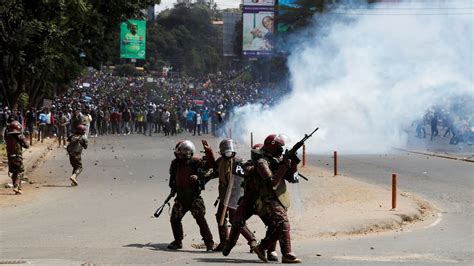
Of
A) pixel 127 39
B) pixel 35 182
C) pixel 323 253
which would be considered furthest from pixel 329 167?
pixel 127 39

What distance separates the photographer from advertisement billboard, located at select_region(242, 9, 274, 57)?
55.6 metres

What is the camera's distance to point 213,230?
13852mm

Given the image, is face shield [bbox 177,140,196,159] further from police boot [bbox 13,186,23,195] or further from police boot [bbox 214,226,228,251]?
police boot [bbox 13,186,23,195]

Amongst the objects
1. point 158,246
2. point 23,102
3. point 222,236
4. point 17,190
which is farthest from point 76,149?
point 23,102

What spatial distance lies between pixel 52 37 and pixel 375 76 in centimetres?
1551

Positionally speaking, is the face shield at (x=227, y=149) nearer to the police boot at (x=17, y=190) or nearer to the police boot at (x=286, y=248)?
the police boot at (x=286, y=248)

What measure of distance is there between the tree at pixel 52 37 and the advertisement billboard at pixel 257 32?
39.9ft

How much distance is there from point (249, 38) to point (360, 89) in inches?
721

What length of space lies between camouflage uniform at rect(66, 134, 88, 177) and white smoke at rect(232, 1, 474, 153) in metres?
16.0

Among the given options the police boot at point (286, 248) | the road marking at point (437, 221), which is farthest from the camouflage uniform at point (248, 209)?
the road marking at point (437, 221)

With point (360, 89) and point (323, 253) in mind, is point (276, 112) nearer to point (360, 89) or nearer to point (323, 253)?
point (360, 89)

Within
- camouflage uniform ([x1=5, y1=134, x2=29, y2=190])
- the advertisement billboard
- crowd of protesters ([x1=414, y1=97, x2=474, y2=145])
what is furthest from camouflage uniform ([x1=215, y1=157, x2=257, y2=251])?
the advertisement billboard

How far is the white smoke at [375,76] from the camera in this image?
118 ft

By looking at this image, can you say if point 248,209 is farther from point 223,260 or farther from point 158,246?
point 158,246
